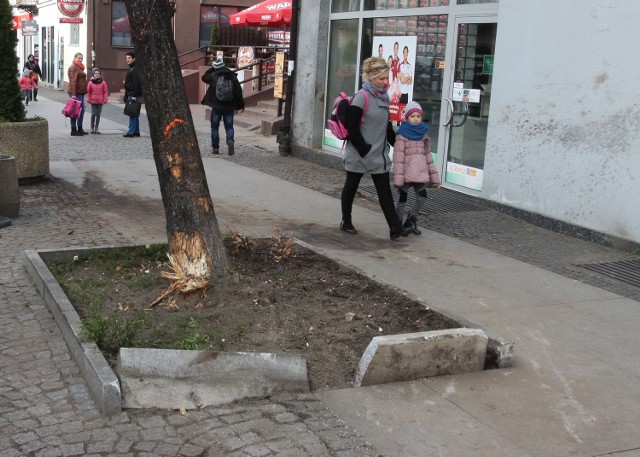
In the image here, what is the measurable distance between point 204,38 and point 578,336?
28.5m

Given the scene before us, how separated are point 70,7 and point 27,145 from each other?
2064cm

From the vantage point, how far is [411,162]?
8.83 meters

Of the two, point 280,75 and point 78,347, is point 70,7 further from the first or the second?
point 78,347

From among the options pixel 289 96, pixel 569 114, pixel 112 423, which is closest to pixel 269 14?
pixel 289 96

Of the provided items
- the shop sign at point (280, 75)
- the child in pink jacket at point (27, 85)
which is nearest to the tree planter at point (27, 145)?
the shop sign at point (280, 75)

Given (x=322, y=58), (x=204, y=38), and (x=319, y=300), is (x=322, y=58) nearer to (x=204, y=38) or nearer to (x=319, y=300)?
(x=319, y=300)

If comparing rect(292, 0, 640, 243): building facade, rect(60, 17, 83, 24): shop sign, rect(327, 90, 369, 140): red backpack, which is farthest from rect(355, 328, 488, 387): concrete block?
rect(60, 17, 83, 24): shop sign

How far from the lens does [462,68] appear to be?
11.6 meters

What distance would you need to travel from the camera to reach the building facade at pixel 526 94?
8.73 metres

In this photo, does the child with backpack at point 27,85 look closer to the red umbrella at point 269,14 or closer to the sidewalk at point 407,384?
the red umbrella at point 269,14

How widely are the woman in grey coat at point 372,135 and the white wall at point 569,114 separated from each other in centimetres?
197

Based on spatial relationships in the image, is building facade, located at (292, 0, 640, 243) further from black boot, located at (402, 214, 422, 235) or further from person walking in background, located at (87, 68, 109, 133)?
person walking in background, located at (87, 68, 109, 133)

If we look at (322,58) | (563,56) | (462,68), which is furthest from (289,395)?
(322,58)

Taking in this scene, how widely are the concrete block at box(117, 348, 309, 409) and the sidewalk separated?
0.35 ft
